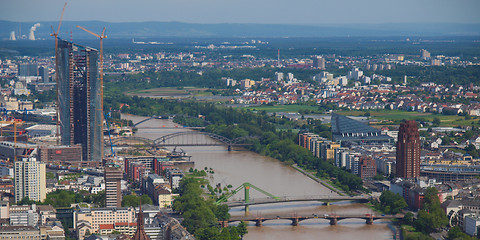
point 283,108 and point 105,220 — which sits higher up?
point 105,220

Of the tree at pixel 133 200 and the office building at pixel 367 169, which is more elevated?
the tree at pixel 133 200

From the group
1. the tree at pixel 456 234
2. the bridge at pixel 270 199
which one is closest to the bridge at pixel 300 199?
the bridge at pixel 270 199

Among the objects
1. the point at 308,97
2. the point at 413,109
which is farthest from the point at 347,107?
the point at 308,97

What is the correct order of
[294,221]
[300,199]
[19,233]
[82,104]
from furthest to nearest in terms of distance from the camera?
[82,104]
[300,199]
[294,221]
[19,233]

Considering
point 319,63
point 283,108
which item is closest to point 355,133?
point 283,108

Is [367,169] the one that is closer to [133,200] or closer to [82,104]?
[133,200]

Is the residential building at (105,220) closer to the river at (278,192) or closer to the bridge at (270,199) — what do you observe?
the river at (278,192)

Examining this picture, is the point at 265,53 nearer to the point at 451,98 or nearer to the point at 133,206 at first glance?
the point at 451,98

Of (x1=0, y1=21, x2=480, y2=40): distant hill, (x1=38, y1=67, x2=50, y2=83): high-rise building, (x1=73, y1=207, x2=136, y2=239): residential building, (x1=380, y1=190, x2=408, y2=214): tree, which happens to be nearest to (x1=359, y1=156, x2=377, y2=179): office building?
(x1=380, y1=190, x2=408, y2=214): tree
